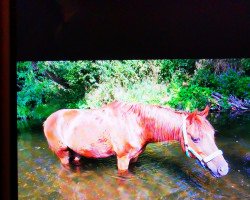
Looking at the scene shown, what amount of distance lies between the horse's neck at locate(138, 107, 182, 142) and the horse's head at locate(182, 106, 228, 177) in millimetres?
43

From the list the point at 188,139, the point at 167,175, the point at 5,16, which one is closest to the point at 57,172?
the point at 167,175

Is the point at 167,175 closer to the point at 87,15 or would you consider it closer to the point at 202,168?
the point at 202,168

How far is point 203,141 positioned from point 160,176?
30 cm

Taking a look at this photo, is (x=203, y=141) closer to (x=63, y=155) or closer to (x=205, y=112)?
(x=205, y=112)

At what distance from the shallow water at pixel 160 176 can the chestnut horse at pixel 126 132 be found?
0.04 m

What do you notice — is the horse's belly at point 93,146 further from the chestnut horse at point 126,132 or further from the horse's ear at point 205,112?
the horse's ear at point 205,112

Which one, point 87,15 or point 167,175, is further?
point 87,15

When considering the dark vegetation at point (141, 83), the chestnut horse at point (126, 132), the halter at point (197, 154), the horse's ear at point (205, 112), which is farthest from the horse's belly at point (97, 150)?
the horse's ear at point (205, 112)

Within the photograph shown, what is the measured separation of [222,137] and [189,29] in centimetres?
72

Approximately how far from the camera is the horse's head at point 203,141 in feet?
6.96

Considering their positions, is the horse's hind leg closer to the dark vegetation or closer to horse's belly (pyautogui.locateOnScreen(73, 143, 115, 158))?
horse's belly (pyautogui.locateOnScreen(73, 143, 115, 158))

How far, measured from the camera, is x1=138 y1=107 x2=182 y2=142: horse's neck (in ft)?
7.02

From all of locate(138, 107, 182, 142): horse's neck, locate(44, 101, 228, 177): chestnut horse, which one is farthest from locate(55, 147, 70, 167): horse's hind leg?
locate(138, 107, 182, 142): horse's neck

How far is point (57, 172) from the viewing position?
221 centimetres
